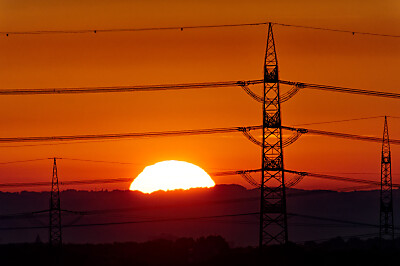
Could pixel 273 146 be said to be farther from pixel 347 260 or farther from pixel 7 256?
pixel 7 256

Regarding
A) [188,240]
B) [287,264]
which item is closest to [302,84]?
[287,264]

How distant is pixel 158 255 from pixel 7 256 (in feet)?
74.4

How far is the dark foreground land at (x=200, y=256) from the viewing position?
104312 mm

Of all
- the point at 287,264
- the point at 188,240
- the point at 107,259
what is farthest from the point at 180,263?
the point at 188,240

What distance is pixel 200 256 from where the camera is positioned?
137m

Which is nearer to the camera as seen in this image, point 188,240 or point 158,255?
point 158,255

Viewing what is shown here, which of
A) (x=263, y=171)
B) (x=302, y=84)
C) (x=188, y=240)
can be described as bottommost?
(x=188, y=240)

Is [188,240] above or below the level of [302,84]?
below

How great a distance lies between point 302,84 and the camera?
8725 cm

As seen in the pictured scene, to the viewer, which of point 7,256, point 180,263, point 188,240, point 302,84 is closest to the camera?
point 302,84

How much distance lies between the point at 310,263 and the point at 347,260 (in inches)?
266

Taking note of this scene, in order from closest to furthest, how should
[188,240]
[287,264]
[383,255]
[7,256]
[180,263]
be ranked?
[287,264] → [383,255] → [180,263] → [7,256] → [188,240]

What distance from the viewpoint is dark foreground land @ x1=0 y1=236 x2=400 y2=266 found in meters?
104

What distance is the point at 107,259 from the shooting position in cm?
12781
